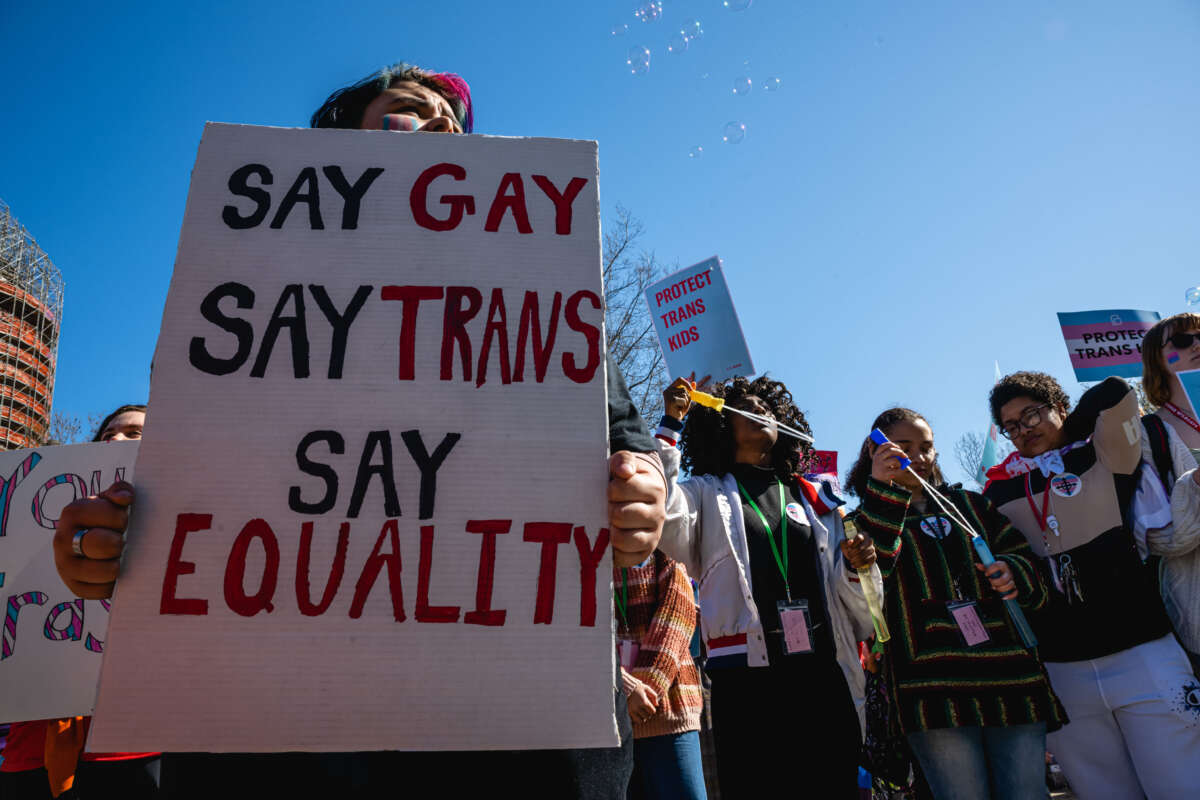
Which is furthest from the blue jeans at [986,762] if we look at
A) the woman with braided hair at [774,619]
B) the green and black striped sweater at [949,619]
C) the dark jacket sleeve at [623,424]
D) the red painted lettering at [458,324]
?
the red painted lettering at [458,324]

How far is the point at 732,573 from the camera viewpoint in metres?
2.66

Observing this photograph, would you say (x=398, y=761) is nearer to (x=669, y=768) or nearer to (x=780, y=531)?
(x=669, y=768)

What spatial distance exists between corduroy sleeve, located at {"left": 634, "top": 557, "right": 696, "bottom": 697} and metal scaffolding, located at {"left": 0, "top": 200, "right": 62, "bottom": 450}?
150ft

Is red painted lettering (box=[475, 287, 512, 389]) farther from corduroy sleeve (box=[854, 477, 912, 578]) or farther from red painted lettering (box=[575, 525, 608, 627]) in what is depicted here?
corduroy sleeve (box=[854, 477, 912, 578])

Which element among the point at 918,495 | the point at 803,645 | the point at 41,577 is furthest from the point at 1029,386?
the point at 41,577

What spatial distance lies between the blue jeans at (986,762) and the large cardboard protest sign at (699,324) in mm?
2134

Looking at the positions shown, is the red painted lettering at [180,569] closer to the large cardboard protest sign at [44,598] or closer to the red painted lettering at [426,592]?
the red painted lettering at [426,592]

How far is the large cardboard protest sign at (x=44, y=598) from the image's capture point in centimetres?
256

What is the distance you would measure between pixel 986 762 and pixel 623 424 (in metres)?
1.93

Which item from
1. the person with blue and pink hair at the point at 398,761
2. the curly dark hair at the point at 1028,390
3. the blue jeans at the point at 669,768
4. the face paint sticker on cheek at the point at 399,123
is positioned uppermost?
the face paint sticker on cheek at the point at 399,123

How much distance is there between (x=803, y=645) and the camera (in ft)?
8.21

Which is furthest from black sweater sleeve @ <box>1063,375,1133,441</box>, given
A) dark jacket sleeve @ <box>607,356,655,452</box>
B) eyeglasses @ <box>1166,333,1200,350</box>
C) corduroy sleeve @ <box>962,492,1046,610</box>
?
dark jacket sleeve @ <box>607,356,655,452</box>

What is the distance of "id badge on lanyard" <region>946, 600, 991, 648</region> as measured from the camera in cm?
242

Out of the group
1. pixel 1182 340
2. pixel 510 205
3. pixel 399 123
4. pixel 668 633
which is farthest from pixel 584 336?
pixel 1182 340
